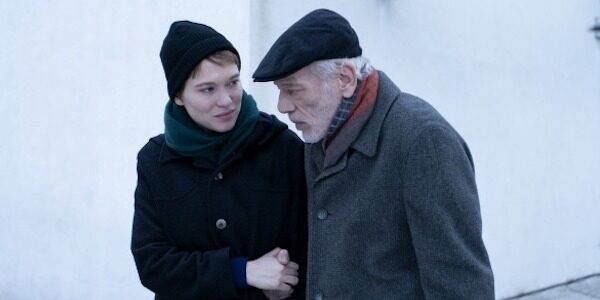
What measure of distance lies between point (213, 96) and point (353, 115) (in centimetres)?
40

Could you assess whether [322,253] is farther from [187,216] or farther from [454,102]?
[454,102]

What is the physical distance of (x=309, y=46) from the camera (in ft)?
5.13

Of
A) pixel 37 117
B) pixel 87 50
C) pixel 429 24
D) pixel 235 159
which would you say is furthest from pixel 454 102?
pixel 235 159

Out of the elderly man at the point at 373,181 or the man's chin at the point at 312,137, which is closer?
the elderly man at the point at 373,181

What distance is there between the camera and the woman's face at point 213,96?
1.76 m

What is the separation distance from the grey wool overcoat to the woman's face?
0.28 metres

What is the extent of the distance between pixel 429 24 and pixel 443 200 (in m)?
3.41

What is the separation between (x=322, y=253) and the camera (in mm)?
1697

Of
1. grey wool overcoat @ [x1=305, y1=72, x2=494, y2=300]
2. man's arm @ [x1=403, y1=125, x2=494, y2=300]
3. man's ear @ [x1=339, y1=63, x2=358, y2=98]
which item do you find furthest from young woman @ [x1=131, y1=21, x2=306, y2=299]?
man's arm @ [x1=403, y1=125, x2=494, y2=300]

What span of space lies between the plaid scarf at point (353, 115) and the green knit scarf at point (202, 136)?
0.93 feet

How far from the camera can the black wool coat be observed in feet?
5.73

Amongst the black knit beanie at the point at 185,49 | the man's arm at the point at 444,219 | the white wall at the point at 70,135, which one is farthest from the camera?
the white wall at the point at 70,135

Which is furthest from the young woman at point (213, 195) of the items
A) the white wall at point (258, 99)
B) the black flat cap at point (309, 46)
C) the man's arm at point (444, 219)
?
the white wall at point (258, 99)

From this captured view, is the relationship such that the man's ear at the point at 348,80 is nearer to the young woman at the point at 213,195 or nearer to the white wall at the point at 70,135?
the young woman at the point at 213,195
